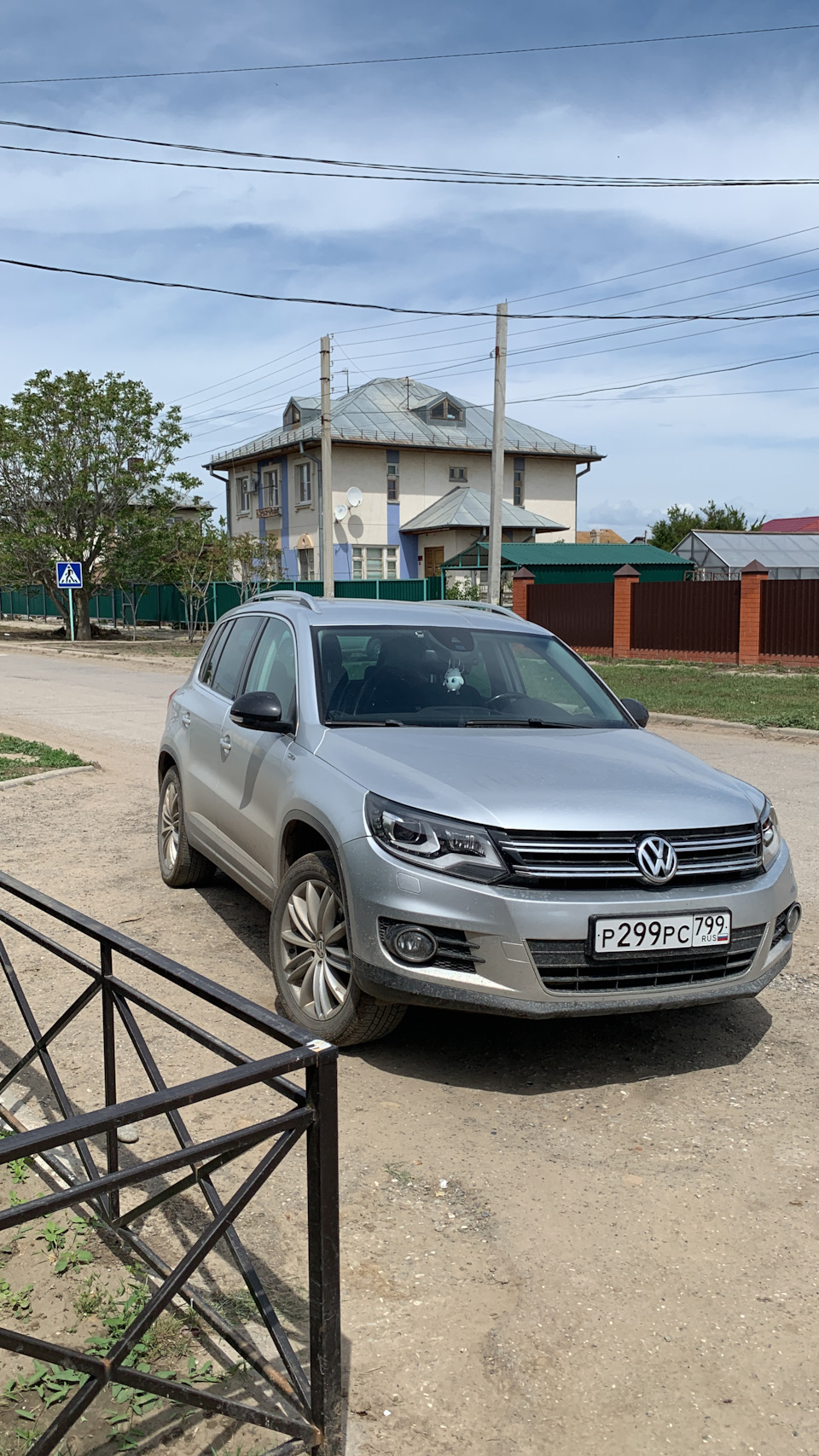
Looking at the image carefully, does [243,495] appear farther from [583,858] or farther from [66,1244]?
[66,1244]

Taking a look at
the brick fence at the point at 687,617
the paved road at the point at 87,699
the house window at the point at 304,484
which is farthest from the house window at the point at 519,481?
the paved road at the point at 87,699

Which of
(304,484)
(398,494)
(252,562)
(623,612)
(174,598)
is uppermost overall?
(304,484)

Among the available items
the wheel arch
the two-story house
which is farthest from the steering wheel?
the two-story house

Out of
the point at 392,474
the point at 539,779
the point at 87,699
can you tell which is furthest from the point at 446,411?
the point at 539,779

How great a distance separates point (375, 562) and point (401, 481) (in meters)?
3.42

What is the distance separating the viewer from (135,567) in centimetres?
3875

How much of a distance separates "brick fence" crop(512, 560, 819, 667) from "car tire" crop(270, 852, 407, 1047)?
2065 cm

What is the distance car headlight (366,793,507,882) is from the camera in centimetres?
369

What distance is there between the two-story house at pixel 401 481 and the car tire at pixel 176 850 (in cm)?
3835

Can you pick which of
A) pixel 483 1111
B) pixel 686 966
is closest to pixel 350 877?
pixel 483 1111

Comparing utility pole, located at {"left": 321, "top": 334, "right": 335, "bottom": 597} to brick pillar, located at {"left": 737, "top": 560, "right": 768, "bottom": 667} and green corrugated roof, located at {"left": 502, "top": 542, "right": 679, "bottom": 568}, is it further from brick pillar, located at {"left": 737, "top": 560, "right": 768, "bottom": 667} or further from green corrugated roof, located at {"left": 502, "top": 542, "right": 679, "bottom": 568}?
green corrugated roof, located at {"left": 502, "top": 542, "right": 679, "bottom": 568}

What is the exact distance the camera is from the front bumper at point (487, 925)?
11.9 feet

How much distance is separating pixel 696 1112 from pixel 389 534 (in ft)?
147

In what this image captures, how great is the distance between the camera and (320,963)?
4145 millimetres
